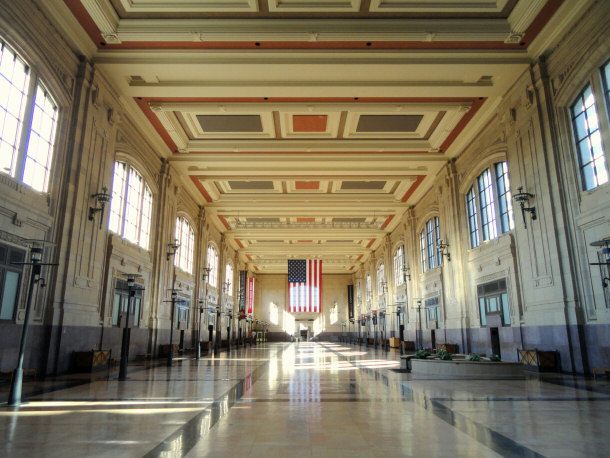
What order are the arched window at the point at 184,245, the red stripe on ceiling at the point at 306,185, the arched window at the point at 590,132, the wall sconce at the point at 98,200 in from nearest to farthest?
the arched window at the point at 590,132
the wall sconce at the point at 98,200
the arched window at the point at 184,245
the red stripe on ceiling at the point at 306,185

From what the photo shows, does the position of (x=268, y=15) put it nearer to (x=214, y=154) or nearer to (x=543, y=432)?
(x=214, y=154)

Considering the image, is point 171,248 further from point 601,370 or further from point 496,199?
point 601,370

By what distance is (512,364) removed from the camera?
10.6m

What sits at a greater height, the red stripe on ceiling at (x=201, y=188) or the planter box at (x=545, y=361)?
the red stripe on ceiling at (x=201, y=188)

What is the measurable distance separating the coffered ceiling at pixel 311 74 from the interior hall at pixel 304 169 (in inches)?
2.9

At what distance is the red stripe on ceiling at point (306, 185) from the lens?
23.6m

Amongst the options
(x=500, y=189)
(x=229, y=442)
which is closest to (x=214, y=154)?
(x=500, y=189)

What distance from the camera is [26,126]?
10117 millimetres

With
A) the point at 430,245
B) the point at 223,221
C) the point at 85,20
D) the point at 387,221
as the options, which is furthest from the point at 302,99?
the point at 387,221

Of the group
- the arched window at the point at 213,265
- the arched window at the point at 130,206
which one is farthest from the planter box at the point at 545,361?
the arched window at the point at 213,265

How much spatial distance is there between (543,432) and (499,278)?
11.4m

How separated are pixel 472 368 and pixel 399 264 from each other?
796 inches

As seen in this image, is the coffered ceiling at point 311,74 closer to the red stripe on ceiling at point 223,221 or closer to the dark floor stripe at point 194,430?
the red stripe on ceiling at point 223,221

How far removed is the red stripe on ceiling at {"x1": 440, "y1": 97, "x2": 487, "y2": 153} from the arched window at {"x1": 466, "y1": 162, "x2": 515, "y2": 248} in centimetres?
204
